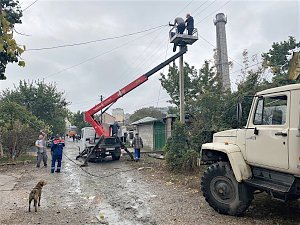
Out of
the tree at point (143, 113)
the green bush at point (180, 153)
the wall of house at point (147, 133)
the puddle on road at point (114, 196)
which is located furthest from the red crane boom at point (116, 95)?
the tree at point (143, 113)

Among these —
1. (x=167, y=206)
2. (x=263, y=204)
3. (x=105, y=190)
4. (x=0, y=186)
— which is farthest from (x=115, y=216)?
(x=0, y=186)

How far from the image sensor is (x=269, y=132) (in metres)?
5.02

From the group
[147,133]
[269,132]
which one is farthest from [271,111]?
[147,133]

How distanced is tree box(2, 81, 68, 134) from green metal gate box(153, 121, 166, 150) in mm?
12883

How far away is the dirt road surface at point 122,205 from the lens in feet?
18.1

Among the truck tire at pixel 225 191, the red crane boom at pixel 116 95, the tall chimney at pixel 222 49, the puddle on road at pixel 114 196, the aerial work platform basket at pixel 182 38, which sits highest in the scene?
the tall chimney at pixel 222 49

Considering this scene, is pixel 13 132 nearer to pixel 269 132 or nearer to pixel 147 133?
pixel 147 133

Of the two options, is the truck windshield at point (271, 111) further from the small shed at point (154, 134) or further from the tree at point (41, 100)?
the tree at point (41, 100)

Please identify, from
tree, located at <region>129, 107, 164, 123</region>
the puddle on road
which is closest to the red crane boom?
the puddle on road

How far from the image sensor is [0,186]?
9414 millimetres

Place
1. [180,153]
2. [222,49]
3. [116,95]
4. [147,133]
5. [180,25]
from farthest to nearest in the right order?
1. [222,49]
2. [147,133]
3. [116,95]
4. [180,25]
5. [180,153]

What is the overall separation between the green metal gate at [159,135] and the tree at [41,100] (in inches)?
507

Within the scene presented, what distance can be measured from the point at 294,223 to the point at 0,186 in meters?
9.02

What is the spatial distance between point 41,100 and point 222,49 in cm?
2041
